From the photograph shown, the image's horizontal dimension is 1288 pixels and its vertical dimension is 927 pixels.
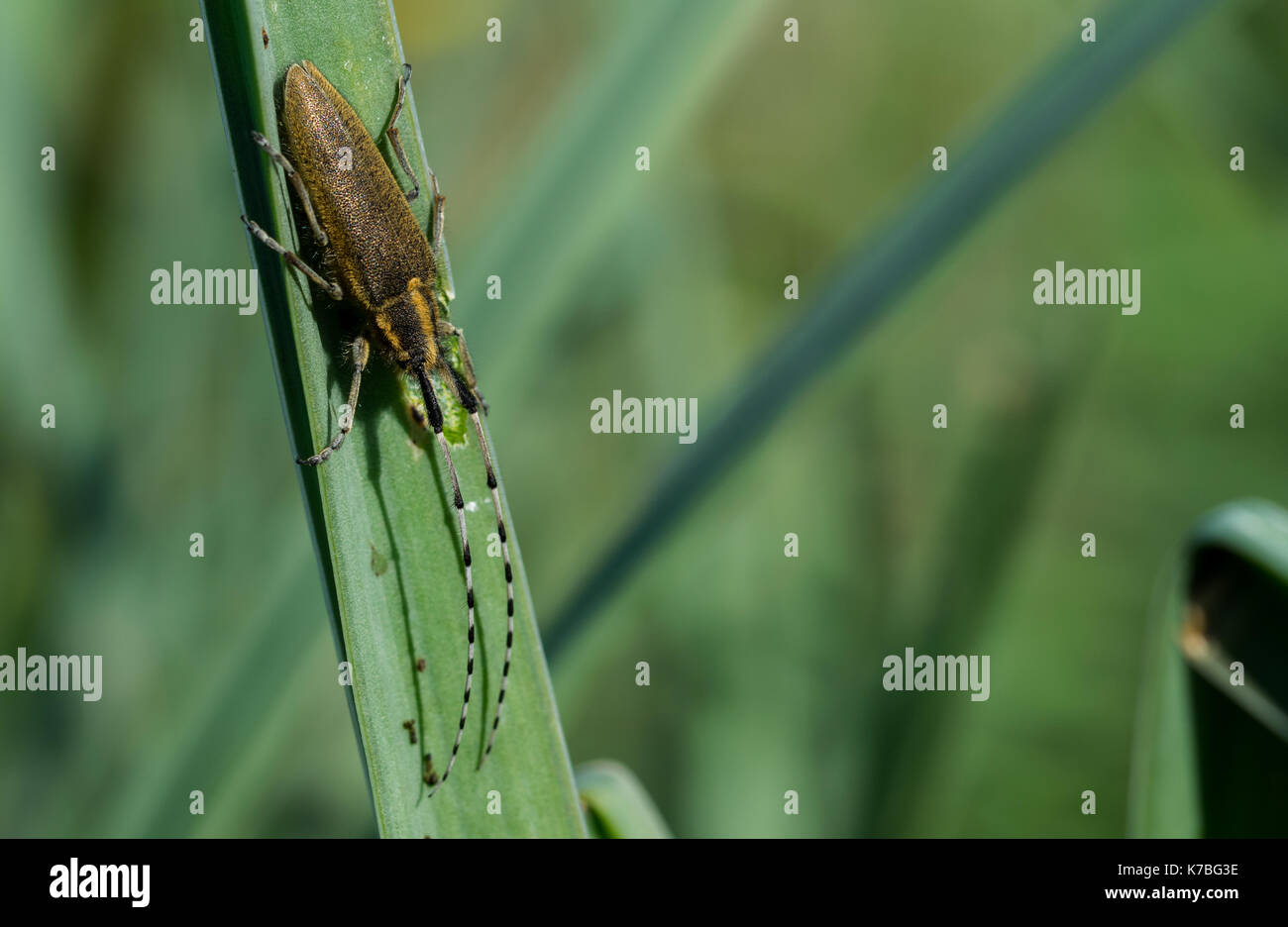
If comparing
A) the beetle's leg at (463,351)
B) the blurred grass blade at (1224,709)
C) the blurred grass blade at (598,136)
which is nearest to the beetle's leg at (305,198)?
the beetle's leg at (463,351)

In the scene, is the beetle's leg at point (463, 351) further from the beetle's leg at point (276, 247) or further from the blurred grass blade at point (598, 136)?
the beetle's leg at point (276, 247)

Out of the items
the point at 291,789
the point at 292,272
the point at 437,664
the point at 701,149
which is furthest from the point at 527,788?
the point at 701,149

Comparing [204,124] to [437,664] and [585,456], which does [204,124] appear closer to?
[585,456]

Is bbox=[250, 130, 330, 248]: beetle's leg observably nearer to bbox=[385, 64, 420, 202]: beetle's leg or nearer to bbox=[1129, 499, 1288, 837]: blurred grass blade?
bbox=[385, 64, 420, 202]: beetle's leg

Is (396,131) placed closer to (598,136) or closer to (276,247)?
(276,247)

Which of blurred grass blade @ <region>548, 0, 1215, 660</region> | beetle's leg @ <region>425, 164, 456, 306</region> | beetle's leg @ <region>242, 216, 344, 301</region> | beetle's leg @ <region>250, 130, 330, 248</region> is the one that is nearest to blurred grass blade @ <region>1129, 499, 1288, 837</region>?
blurred grass blade @ <region>548, 0, 1215, 660</region>

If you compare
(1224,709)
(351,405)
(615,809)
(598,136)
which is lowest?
(615,809)

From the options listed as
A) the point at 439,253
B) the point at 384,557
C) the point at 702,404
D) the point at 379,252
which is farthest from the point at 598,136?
the point at 702,404
